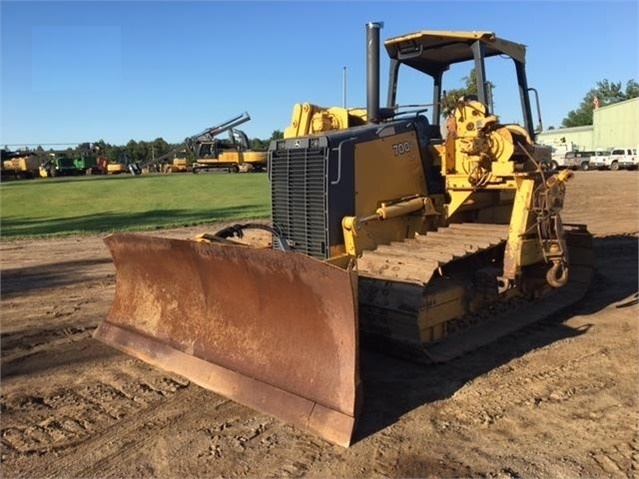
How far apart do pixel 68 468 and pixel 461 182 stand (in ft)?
14.4

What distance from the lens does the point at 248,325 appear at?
4.90 meters

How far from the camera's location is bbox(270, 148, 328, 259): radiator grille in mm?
5730

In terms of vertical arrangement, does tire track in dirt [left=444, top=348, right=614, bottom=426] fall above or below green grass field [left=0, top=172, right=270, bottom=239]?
below

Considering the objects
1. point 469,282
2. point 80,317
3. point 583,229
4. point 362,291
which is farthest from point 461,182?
point 80,317

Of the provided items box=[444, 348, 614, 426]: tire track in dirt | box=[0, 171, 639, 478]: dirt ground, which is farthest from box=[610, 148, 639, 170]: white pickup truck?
box=[444, 348, 614, 426]: tire track in dirt

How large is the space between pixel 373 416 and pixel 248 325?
4.09 ft

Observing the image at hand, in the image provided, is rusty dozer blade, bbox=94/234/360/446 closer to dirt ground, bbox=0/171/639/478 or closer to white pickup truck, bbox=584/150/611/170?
dirt ground, bbox=0/171/639/478

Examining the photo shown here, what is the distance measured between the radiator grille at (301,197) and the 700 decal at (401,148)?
820 millimetres

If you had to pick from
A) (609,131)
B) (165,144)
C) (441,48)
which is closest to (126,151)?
(165,144)

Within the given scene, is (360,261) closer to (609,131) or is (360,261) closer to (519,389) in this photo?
(519,389)

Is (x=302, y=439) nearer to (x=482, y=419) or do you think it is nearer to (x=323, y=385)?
(x=323, y=385)

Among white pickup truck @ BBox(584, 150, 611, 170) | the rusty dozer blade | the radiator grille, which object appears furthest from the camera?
white pickup truck @ BBox(584, 150, 611, 170)

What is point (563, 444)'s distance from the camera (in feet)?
12.6

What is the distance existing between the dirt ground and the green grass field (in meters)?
10.4
